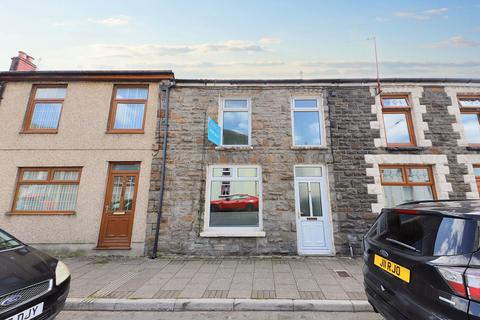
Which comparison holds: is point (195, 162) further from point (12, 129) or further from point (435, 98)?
point (435, 98)

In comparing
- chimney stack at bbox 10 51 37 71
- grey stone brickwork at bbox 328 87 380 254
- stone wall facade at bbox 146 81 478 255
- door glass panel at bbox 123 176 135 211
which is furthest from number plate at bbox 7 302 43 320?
chimney stack at bbox 10 51 37 71

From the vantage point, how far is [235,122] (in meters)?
7.19

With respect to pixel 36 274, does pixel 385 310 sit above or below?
below

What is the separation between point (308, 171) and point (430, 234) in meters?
4.61

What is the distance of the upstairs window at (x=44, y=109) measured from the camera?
23.1 ft

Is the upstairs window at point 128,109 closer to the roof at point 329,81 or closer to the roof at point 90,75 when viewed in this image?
the roof at point 90,75

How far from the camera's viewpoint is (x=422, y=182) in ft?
21.2

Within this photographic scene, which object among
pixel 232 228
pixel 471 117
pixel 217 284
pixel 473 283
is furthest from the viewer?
pixel 471 117

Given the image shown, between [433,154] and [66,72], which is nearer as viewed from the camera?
[433,154]

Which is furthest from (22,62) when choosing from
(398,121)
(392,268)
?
(398,121)

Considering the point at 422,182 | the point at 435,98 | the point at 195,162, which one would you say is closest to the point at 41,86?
the point at 195,162

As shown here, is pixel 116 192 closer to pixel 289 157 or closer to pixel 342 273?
pixel 289 157

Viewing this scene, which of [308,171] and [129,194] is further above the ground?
[308,171]

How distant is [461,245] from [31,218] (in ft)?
32.0
